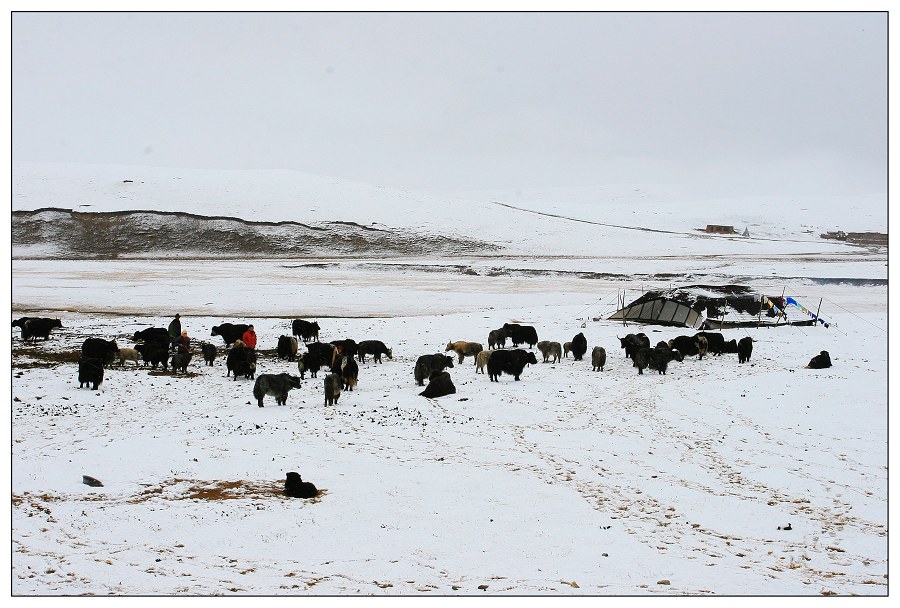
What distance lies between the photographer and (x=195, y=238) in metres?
72.8

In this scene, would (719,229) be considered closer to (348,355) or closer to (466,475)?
(348,355)

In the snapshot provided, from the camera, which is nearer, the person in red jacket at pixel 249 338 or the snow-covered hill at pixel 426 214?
the person in red jacket at pixel 249 338

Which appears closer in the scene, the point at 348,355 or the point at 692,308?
the point at 348,355

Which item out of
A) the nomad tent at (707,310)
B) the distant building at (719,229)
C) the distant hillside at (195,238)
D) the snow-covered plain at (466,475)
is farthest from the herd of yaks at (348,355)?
the distant building at (719,229)

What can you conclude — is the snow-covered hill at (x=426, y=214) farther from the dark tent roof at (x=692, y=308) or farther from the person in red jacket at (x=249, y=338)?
the person in red jacket at (x=249, y=338)

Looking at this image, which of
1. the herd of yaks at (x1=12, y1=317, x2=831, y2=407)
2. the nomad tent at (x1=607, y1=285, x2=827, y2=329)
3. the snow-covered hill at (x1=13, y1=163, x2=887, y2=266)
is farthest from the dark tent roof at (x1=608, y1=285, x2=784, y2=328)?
the snow-covered hill at (x1=13, y1=163, x2=887, y2=266)

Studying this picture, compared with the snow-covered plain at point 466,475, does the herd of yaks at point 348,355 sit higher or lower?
higher

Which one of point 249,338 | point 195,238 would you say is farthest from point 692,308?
point 195,238

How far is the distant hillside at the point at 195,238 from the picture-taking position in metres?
68.4

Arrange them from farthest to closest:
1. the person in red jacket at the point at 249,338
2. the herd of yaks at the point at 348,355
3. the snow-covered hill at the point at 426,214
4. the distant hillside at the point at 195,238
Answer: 1. the snow-covered hill at the point at 426,214
2. the distant hillside at the point at 195,238
3. the person in red jacket at the point at 249,338
4. the herd of yaks at the point at 348,355

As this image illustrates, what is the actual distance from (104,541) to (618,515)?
19.3 feet

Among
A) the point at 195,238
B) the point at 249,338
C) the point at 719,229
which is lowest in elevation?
the point at 249,338

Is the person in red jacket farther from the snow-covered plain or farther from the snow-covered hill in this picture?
the snow-covered hill

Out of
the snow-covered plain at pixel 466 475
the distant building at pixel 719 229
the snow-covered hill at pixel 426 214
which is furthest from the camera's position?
the distant building at pixel 719 229
